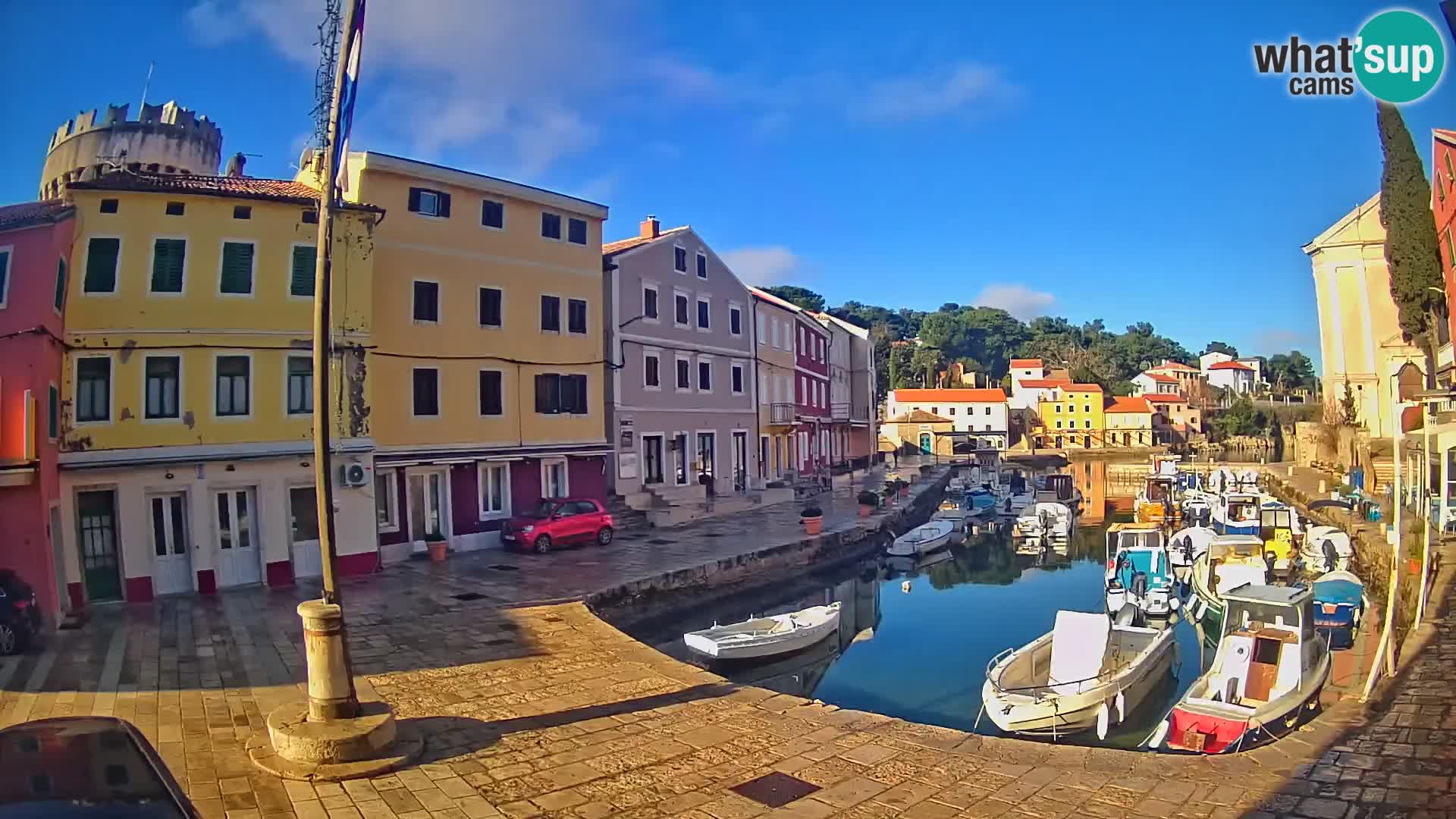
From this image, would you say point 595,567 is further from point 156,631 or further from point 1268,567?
point 1268,567

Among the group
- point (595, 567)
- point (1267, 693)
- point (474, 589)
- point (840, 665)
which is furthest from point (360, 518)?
point (1267, 693)

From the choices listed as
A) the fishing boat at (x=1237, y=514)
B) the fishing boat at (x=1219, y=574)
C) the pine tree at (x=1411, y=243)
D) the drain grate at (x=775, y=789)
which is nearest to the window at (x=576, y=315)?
the fishing boat at (x=1219, y=574)

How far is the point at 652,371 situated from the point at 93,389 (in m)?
18.0

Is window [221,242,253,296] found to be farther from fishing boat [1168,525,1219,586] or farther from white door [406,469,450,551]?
fishing boat [1168,525,1219,586]

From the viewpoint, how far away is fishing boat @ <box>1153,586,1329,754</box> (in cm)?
1295

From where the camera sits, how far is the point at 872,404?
203 feet

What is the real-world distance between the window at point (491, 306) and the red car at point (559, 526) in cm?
539

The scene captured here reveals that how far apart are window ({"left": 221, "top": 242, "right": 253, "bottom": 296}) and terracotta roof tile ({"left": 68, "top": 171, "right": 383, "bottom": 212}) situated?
3.40 feet

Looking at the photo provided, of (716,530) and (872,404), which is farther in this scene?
(872,404)

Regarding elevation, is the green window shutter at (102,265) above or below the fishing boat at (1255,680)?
above

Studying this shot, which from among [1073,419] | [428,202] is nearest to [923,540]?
[428,202]

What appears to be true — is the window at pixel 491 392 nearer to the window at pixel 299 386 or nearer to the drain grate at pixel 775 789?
the window at pixel 299 386

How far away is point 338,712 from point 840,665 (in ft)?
44.9

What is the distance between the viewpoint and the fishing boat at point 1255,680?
12953 millimetres
